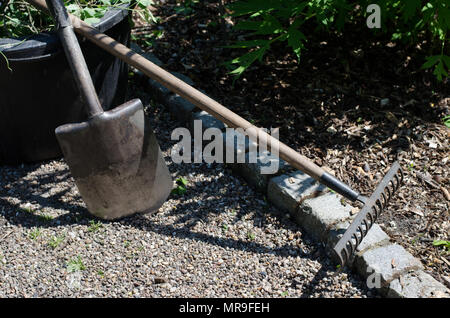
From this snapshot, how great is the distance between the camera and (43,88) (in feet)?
10.0

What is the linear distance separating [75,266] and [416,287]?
1.80 metres

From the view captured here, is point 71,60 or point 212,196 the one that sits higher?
point 71,60

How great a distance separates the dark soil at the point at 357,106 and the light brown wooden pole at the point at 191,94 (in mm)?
674

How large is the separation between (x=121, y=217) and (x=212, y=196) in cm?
59

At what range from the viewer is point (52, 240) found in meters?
2.91

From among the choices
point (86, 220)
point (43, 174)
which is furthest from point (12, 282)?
point (43, 174)

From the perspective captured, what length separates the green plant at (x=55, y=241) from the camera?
2.88m

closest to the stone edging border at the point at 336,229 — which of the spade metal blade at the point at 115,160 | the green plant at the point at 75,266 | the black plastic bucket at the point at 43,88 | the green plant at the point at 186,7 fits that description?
the spade metal blade at the point at 115,160

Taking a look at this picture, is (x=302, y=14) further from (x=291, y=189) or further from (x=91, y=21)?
(x=91, y=21)

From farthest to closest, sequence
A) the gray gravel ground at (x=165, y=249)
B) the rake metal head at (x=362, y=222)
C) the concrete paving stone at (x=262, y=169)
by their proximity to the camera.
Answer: the concrete paving stone at (x=262, y=169) < the gray gravel ground at (x=165, y=249) < the rake metal head at (x=362, y=222)

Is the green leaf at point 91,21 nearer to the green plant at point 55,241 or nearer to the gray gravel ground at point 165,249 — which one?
the gray gravel ground at point 165,249

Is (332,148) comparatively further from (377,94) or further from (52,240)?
(52,240)

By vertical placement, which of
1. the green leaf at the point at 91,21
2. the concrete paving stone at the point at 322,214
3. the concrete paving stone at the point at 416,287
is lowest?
the concrete paving stone at the point at 416,287

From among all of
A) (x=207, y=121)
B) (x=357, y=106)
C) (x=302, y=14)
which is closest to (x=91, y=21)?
(x=207, y=121)
